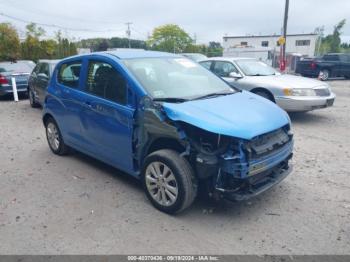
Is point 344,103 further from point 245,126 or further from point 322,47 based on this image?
point 322,47

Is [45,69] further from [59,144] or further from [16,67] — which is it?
[59,144]

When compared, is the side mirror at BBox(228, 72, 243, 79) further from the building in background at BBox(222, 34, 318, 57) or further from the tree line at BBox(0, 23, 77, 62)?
the building in background at BBox(222, 34, 318, 57)

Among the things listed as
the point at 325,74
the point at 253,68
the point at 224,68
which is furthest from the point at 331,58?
the point at 224,68

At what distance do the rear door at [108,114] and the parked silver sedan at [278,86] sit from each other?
4.48 meters

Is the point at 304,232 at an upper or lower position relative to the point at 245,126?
lower

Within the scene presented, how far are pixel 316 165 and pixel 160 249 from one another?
10.6 feet

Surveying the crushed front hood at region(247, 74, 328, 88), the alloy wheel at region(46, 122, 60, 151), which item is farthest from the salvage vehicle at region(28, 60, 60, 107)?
A: the crushed front hood at region(247, 74, 328, 88)

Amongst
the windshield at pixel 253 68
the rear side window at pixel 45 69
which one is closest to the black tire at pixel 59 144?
the rear side window at pixel 45 69

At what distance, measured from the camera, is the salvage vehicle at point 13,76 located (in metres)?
12.2

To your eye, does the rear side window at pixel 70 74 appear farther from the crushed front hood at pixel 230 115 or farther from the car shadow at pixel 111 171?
the crushed front hood at pixel 230 115

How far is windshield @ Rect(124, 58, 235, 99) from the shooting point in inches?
162

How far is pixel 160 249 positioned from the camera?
3.21 metres

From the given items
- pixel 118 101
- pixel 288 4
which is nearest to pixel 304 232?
pixel 118 101

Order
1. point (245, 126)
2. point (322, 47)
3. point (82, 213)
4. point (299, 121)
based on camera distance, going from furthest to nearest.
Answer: point (322, 47) → point (299, 121) → point (82, 213) → point (245, 126)
